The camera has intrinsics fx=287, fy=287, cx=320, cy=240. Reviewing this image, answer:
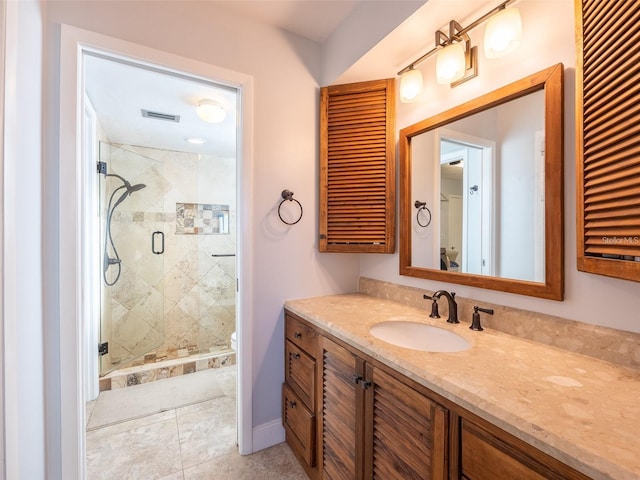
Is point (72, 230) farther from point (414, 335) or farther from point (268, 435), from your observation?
point (414, 335)

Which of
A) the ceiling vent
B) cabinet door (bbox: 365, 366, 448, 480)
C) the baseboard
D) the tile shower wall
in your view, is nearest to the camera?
cabinet door (bbox: 365, 366, 448, 480)

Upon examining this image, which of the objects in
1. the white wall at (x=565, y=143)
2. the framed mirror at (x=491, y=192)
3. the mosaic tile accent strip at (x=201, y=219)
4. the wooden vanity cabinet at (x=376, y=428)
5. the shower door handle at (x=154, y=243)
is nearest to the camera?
the wooden vanity cabinet at (x=376, y=428)

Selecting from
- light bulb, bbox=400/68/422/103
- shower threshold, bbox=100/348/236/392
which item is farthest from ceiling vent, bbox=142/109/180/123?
shower threshold, bbox=100/348/236/392

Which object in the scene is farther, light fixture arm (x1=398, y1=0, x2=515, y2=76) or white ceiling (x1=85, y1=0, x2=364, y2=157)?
white ceiling (x1=85, y1=0, x2=364, y2=157)

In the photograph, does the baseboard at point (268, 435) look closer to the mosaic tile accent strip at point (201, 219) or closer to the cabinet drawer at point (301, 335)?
the cabinet drawer at point (301, 335)

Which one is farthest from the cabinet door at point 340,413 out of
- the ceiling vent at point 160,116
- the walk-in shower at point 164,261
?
the ceiling vent at point 160,116

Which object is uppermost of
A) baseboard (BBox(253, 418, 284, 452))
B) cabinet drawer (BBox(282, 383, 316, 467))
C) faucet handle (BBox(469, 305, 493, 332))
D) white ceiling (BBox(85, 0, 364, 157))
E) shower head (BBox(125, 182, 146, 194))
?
white ceiling (BBox(85, 0, 364, 157))

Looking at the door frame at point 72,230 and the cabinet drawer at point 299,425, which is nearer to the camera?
the door frame at point 72,230

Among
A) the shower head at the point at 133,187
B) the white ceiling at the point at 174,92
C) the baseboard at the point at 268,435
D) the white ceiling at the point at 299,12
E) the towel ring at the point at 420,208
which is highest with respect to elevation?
the white ceiling at the point at 299,12

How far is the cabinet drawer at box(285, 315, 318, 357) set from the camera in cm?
143

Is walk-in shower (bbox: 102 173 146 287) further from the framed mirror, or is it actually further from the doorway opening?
the framed mirror

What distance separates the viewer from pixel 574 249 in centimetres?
100

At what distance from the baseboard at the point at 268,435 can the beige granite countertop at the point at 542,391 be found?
98 centimetres

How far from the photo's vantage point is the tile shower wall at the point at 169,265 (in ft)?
9.64
